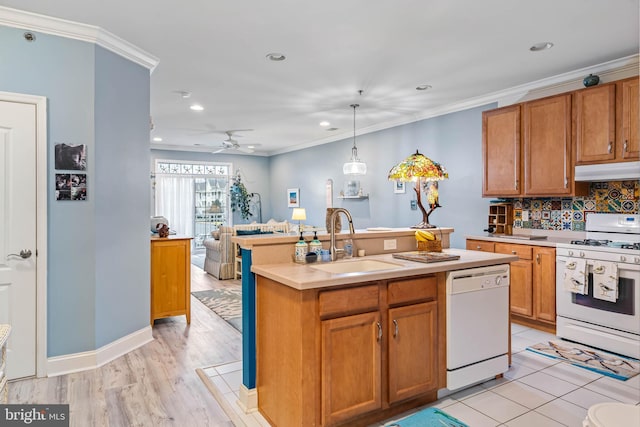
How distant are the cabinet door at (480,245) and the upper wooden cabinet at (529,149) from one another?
0.60 meters

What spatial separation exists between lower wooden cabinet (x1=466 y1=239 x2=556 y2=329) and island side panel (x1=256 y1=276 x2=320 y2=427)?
288 cm

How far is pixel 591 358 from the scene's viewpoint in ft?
10.6

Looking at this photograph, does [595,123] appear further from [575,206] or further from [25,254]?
[25,254]

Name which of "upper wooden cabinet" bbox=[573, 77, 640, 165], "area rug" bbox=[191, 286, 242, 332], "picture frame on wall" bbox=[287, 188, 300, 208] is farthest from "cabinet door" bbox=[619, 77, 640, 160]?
"picture frame on wall" bbox=[287, 188, 300, 208]

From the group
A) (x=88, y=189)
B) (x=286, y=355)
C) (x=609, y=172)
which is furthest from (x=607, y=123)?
(x=88, y=189)

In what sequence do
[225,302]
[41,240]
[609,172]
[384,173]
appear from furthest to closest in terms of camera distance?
1. [384,173]
2. [225,302]
3. [609,172]
4. [41,240]

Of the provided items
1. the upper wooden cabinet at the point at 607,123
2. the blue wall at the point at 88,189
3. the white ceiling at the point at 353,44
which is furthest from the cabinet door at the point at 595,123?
Answer: the blue wall at the point at 88,189

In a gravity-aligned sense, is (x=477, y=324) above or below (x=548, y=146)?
below

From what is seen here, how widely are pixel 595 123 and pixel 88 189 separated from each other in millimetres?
4486

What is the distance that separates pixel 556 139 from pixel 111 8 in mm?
4092

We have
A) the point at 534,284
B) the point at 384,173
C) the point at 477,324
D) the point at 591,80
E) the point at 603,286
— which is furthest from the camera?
the point at 384,173

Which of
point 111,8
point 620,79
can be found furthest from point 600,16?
point 111,8

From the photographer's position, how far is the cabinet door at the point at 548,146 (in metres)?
3.84

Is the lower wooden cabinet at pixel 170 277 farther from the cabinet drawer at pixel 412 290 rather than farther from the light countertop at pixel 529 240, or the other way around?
the light countertop at pixel 529 240
